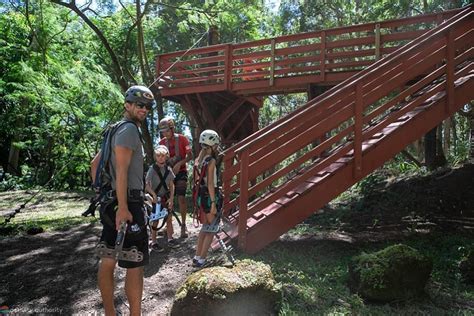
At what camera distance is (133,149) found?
9.38 ft

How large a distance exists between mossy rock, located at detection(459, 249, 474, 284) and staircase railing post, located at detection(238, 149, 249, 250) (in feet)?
8.40

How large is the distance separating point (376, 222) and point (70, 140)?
1574 cm

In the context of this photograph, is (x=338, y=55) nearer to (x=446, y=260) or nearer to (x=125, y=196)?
(x=446, y=260)

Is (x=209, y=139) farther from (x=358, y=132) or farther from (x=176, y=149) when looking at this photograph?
(x=358, y=132)

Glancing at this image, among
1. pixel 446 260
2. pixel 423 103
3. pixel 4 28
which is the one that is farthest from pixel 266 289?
pixel 4 28

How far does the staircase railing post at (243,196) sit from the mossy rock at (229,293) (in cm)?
112

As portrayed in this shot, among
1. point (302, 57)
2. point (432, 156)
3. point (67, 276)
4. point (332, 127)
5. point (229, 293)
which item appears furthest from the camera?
point (302, 57)

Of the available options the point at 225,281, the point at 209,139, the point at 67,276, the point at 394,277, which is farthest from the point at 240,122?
the point at 225,281

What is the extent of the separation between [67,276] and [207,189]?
203cm

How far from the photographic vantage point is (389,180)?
31.1ft

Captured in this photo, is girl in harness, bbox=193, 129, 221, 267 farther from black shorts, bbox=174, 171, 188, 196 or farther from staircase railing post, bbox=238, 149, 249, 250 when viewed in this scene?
black shorts, bbox=174, 171, 188, 196

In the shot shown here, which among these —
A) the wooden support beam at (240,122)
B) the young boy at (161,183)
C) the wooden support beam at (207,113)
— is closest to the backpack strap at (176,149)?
the young boy at (161,183)

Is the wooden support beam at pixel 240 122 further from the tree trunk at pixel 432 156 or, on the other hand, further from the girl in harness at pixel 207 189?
the girl in harness at pixel 207 189

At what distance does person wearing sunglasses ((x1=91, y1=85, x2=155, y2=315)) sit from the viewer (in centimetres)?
280
